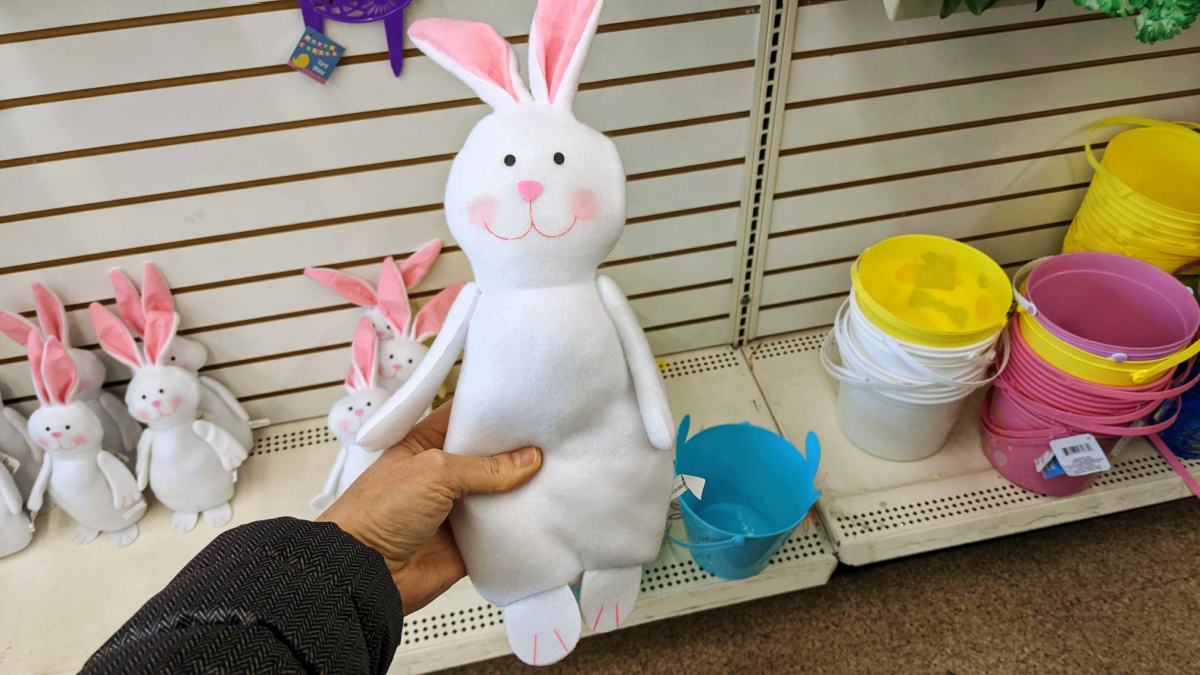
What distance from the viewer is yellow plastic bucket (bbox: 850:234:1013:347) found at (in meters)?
1.63


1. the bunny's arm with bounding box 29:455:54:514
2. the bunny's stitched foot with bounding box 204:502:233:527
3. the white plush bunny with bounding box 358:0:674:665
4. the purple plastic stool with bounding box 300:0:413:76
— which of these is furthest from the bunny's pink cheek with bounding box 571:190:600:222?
the bunny's arm with bounding box 29:455:54:514

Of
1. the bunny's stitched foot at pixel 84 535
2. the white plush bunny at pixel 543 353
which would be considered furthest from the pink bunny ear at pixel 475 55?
the bunny's stitched foot at pixel 84 535

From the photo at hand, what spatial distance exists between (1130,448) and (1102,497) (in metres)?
0.16

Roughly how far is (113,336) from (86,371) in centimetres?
11

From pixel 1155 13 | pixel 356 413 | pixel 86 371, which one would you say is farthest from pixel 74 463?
pixel 1155 13

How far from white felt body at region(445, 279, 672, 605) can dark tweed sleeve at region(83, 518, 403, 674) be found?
0.82 feet

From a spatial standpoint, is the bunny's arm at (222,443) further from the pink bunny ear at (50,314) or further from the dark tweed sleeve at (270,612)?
the dark tweed sleeve at (270,612)

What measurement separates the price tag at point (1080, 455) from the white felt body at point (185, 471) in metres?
1.76

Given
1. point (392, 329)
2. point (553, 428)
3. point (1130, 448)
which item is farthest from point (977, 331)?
point (392, 329)

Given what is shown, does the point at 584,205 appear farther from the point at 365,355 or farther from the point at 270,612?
the point at 365,355

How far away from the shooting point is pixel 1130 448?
1.70 m

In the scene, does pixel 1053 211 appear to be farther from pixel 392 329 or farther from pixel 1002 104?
pixel 392 329

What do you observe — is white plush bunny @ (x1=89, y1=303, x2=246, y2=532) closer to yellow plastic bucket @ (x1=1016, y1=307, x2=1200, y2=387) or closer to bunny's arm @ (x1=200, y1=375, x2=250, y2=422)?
bunny's arm @ (x1=200, y1=375, x2=250, y2=422)

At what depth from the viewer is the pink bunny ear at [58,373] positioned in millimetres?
1412
